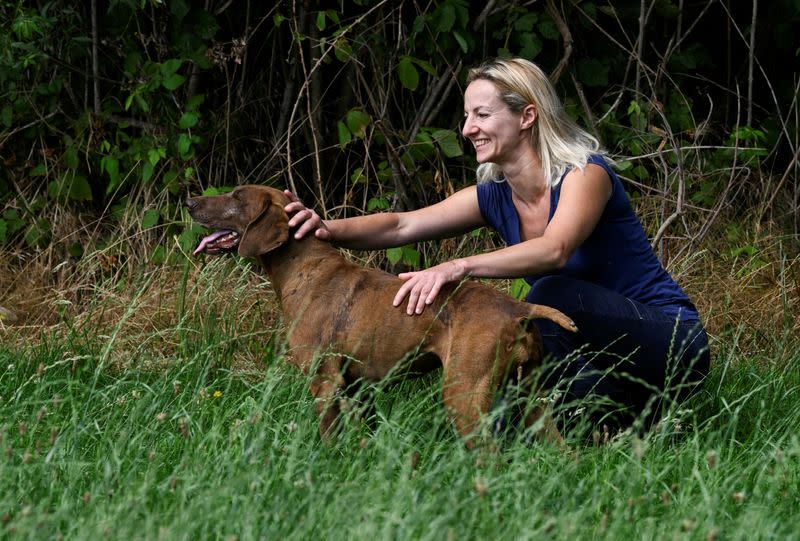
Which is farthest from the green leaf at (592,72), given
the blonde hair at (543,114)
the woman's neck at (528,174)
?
the woman's neck at (528,174)

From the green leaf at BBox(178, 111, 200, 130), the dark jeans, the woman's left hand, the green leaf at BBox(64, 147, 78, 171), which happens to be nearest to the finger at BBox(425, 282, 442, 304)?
the woman's left hand

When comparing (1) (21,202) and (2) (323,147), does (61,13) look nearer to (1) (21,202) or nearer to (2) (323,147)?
(1) (21,202)

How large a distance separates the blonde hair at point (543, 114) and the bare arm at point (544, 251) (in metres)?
0.10

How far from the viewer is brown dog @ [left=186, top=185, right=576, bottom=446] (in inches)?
136

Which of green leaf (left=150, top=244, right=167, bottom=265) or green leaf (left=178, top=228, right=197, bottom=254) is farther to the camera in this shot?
green leaf (left=150, top=244, right=167, bottom=265)

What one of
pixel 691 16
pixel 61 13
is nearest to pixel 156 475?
pixel 61 13

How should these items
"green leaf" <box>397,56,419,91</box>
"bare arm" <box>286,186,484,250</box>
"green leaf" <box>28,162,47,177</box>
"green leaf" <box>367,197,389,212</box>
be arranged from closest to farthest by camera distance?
→ "bare arm" <box>286,186,484,250</box>, "green leaf" <box>397,56,419,91</box>, "green leaf" <box>367,197,389,212</box>, "green leaf" <box>28,162,47,177</box>

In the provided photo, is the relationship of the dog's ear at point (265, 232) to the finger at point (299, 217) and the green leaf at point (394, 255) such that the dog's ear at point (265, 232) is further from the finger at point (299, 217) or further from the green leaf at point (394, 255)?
the green leaf at point (394, 255)

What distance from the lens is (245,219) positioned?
13.0 feet

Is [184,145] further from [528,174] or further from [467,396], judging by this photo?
[467,396]

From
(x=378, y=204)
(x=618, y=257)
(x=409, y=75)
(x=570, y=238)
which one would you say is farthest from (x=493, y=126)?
(x=378, y=204)

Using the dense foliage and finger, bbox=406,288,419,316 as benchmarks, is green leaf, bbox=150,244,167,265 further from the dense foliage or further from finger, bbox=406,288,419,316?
finger, bbox=406,288,419,316

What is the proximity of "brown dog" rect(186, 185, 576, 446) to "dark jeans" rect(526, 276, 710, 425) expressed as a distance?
0.97 ft

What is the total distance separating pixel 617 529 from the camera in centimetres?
258
